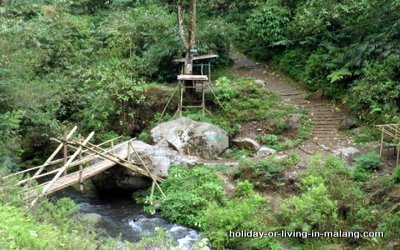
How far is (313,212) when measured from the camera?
32.2 feet

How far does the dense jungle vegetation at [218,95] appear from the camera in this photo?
388 inches

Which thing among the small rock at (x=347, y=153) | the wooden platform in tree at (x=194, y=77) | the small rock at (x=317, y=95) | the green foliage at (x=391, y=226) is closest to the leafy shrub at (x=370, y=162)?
the small rock at (x=347, y=153)

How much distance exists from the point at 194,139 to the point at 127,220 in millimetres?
3857

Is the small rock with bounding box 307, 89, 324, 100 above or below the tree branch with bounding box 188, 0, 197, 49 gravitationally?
below

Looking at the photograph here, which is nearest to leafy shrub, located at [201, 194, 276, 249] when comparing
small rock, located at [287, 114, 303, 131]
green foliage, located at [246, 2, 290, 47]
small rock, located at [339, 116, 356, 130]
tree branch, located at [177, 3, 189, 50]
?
small rock, located at [287, 114, 303, 131]

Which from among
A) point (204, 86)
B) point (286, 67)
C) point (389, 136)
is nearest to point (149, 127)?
point (204, 86)

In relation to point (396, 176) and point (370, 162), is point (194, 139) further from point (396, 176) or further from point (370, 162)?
point (396, 176)

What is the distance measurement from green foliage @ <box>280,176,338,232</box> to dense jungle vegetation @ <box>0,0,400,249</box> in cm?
3

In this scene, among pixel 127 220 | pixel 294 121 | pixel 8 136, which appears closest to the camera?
pixel 127 220

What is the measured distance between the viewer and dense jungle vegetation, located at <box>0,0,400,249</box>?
9852 mm

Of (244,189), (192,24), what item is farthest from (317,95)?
(244,189)

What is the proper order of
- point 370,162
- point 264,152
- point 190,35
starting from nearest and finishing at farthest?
point 370,162
point 264,152
point 190,35

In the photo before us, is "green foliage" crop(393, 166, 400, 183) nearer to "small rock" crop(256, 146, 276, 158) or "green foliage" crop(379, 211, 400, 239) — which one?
"green foliage" crop(379, 211, 400, 239)

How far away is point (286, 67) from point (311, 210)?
10382mm
